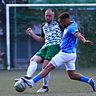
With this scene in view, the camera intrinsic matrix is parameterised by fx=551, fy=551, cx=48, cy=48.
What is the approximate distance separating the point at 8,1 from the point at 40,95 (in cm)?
1329

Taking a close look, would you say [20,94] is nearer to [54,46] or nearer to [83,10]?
[54,46]

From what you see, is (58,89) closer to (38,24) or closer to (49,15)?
(49,15)

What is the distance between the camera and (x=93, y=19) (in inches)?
894

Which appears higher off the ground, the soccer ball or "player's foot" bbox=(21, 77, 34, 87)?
"player's foot" bbox=(21, 77, 34, 87)

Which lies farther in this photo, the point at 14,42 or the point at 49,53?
the point at 14,42

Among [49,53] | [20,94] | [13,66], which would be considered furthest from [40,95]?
[13,66]

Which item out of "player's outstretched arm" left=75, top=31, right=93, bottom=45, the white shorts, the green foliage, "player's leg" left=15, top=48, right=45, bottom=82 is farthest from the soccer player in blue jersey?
the green foliage

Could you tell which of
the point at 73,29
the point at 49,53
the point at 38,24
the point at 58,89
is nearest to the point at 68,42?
the point at 73,29

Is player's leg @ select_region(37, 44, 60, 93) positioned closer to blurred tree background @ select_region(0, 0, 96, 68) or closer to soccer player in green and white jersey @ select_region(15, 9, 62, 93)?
soccer player in green and white jersey @ select_region(15, 9, 62, 93)

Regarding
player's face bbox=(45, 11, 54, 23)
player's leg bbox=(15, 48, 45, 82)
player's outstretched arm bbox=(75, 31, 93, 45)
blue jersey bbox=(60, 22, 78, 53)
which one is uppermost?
player's face bbox=(45, 11, 54, 23)

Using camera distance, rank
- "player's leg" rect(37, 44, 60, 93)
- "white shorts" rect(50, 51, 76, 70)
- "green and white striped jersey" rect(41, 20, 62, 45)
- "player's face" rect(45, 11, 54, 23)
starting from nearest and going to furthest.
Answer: "white shorts" rect(50, 51, 76, 70), "player's face" rect(45, 11, 54, 23), "player's leg" rect(37, 44, 60, 93), "green and white striped jersey" rect(41, 20, 62, 45)

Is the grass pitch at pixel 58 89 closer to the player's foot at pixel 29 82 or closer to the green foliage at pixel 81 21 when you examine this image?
the player's foot at pixel 29 82

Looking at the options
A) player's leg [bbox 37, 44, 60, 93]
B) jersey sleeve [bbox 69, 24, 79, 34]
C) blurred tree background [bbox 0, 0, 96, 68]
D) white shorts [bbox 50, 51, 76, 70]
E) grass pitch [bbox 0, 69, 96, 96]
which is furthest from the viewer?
blurred tree background [bbox 0, 0, 96, 68]

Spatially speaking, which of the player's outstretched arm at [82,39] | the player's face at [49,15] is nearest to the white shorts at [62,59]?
the player's outstretched arm at [82,39]
